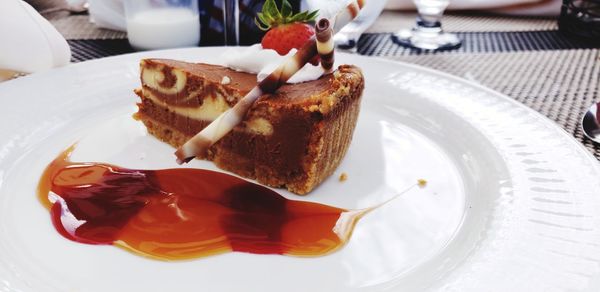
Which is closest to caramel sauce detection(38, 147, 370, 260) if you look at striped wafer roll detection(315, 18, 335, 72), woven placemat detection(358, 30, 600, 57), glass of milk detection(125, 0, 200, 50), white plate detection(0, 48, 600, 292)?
white plate detection(0, 48, 600, 292)

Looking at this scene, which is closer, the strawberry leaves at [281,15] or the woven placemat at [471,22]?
the strawberry leaves at [281,15]

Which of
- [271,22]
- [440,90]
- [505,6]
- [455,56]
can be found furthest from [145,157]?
[505,6]

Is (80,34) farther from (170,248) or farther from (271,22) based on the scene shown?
(170,248)

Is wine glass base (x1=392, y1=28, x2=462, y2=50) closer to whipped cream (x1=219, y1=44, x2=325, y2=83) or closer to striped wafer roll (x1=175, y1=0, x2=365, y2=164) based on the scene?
whipped cream (x1=219, y1=44, x2=325, y2=83)

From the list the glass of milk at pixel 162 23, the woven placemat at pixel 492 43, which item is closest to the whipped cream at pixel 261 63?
the glass of milk at pixel 162 23

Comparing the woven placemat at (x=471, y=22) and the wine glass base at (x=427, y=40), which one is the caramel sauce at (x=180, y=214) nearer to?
the wine glass base at (x=427, y=40)
